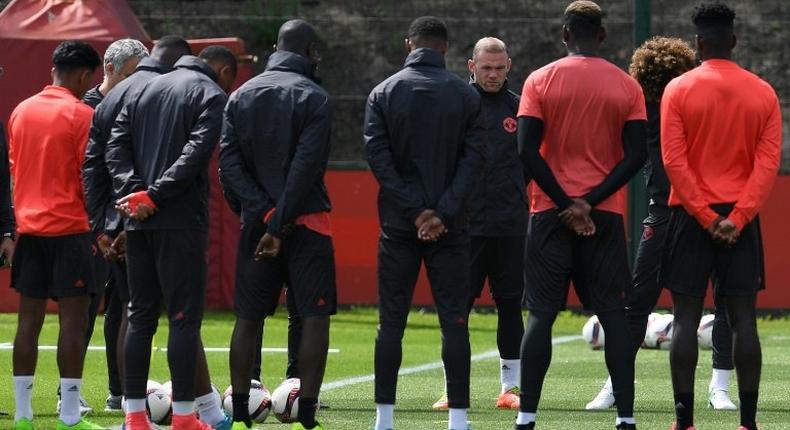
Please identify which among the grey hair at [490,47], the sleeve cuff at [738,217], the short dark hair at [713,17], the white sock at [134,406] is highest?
the short dark hair at [713,17]

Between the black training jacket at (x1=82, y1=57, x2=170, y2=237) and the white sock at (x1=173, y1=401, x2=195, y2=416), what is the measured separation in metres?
0.99

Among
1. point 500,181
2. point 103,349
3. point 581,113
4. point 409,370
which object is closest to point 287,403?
point 500,181

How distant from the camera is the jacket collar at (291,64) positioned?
8594 millimetres

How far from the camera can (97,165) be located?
8.78m

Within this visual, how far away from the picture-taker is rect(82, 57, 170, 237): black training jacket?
875 cm

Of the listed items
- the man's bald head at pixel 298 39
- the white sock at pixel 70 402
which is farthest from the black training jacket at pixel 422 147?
the white sock at pixel 70 402

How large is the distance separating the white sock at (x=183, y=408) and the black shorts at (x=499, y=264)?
285cm

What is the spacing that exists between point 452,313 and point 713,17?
6.46 ft

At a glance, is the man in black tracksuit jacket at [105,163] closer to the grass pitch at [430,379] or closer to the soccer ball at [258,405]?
the soccer ball at [258,405]

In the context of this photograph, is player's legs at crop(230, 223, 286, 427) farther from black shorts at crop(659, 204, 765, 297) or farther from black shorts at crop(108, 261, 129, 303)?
black shorts at crop(659, 204, 765, 297)

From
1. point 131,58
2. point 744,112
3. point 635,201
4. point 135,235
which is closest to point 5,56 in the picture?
point 635,201

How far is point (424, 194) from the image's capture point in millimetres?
8422

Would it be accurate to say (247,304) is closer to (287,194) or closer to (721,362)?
(287,194)

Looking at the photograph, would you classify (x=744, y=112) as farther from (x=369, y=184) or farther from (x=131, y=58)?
(x=369, y=184)
